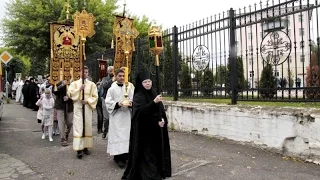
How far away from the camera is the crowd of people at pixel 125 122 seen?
5008 mm

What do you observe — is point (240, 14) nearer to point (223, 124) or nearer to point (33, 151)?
point (223, 124)

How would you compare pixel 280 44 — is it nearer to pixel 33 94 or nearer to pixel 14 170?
pixel 14 170

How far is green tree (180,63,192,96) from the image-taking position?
9516mm

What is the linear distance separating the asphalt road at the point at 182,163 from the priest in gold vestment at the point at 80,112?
0.92 feet

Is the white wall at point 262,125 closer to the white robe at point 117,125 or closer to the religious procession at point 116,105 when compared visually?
the religious procession at point 116,105

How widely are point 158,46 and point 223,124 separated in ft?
10.1

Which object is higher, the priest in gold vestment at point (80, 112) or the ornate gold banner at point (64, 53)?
the ornate gold banner at point (64, 53)

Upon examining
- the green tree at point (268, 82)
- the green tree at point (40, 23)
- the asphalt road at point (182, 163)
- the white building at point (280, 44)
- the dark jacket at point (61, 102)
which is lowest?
the asphalt road at point (182, 163)

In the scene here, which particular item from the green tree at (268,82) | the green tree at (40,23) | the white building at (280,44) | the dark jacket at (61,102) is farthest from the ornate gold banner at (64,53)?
the green tree at (40,23)

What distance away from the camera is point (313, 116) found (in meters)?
5.87

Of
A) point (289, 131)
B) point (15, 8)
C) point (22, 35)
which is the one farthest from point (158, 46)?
point (15, 8)

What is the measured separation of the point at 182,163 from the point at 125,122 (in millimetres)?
1300

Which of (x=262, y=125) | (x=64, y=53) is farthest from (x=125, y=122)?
(x=64, y=53)

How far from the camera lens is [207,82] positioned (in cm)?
896
